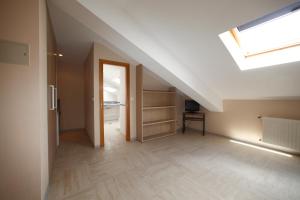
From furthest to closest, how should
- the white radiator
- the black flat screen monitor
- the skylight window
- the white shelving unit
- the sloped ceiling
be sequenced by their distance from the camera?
the black flat screen monitor → the white shelving unit → the white radiator → the skylight window → the sloped ceiling

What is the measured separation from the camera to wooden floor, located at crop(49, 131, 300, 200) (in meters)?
1.62

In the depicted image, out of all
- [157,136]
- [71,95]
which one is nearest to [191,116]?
[157,136]

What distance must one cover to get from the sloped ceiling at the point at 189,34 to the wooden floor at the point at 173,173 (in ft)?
4.45

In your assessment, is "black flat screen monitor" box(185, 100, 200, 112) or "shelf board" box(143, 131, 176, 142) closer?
"shelf board" box(143, 131, 176, 142)

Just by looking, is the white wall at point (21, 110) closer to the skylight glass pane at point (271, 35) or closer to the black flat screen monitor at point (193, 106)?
the skylight glass pane at point (271, 35)

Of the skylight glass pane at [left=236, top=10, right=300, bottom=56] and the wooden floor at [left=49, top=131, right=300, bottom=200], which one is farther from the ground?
the skylight glass pane at [left=236, top=10, right=300, bottom=56]

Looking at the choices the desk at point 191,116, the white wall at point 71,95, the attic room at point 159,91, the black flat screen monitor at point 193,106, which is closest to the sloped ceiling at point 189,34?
the attic room at point 159,91

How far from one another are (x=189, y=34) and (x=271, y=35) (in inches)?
46.7

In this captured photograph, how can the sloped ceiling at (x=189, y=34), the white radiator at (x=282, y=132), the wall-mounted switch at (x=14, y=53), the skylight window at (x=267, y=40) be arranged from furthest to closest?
the white radiator at (x=282, y=132)
the skylight window at (x=267, y=40)
the sloped ceiling at (x=189, y=34)
the wall-mounted switch at (x=14, y=53)

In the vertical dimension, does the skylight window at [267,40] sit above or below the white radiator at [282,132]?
above

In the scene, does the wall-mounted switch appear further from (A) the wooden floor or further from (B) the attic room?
(A) the wooden floor

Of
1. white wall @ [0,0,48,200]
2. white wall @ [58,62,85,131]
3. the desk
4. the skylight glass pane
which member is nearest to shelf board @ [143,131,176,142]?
the desk

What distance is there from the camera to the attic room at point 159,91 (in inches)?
47.9

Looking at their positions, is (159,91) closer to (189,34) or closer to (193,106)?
(193,106)
